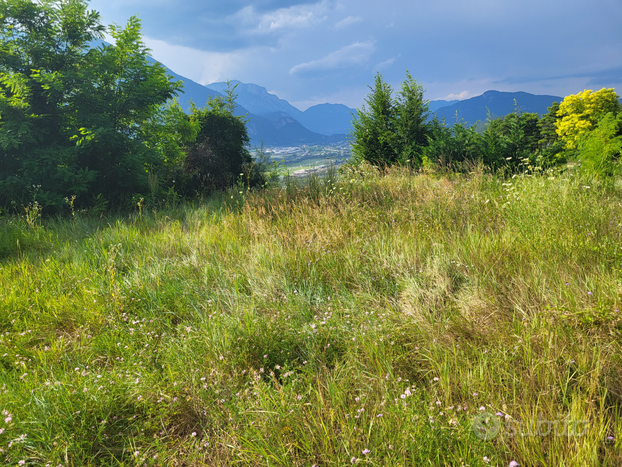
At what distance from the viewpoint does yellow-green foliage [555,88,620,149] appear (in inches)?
1276

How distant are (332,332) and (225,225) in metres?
3.17

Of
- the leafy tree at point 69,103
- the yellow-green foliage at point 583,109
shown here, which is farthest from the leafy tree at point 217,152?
the yellow-green foliage at point 583,109

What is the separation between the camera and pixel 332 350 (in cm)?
223

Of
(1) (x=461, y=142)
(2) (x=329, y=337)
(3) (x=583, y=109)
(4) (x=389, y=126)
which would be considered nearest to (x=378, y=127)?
(4) (x=389, y=126)

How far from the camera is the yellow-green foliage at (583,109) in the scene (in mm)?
32406

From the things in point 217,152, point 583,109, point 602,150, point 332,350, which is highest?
point 583,109

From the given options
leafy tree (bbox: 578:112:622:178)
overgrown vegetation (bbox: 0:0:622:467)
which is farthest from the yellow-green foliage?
overgrown vegetation (bbox: 0:0:622:467)

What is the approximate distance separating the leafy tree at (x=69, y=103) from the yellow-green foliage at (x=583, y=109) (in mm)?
38531

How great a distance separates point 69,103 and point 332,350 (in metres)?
8.85

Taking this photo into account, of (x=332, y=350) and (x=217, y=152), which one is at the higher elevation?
(x=217, y=152)

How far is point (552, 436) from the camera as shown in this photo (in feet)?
4.58

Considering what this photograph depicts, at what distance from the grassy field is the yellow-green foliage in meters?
38.3

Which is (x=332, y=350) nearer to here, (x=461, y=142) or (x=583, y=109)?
(x=461, y=142)

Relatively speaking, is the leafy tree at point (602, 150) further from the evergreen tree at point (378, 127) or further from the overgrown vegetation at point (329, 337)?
the evergreen tree at point (378, 127)
